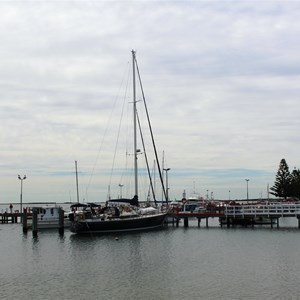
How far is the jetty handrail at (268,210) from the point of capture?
6950 cm

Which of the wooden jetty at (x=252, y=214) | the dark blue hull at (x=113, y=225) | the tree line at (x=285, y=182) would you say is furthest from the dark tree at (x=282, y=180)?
the dark blue hull at (x=113, y=225)

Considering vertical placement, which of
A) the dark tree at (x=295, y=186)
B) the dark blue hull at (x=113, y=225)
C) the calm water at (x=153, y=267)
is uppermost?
the dark tree at (x=295, y=186)

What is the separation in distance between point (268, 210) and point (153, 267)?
3484 cm

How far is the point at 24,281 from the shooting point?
3422 cm

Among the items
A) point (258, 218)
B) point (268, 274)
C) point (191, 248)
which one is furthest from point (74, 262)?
point (258, 218)

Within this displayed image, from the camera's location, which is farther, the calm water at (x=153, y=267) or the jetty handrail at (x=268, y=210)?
the jetty handrail at (x=268, y=210)

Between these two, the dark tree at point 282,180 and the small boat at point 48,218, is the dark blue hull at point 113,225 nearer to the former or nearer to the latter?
the small boat at point 48,218

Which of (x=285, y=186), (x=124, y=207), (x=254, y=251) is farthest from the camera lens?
(x=285, y=186)

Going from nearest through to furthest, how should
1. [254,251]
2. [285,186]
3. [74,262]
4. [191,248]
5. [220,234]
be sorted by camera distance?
[74,262]
[254,251]
[191,248]
[220,234]
[285,186]

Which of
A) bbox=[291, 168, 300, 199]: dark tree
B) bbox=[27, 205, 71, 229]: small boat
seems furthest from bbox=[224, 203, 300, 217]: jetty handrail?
bbox=[291, 168, 300, 199]: dark tree

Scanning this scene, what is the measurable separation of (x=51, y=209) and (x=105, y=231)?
12456mm

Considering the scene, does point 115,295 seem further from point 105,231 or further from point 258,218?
point 258,218

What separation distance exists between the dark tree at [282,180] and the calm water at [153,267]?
265ft

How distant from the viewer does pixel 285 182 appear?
14212 centimetres
